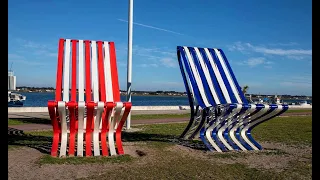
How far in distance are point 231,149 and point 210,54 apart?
129 inches

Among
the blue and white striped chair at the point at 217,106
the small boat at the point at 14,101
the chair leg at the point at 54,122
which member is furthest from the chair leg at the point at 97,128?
the small boat at the point at 14,101

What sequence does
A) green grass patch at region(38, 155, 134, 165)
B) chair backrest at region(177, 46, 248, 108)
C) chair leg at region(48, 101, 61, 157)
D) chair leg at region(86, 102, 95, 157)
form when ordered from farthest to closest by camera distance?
1. chair backrest at region(177, 46, 248, 108)
2. chair leg at region(86, 102, 95, 157)
3. chair leg at region(48, 101, 61, 157)
4. green grass patch at region(38, 155, 134, 165)

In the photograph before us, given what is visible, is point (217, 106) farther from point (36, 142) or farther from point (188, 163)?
point (36, 142)

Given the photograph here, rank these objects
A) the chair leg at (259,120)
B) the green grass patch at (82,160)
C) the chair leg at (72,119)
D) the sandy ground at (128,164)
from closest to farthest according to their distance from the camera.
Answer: the sandy ground at (128,164) < the green grass patch at (82,160) < the chair leg at (72,119) < the chair leg at (259,120)

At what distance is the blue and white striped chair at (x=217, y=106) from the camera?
8430mm

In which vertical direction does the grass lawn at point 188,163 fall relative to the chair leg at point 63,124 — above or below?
below

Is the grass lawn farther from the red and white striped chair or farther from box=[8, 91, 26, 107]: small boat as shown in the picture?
box=[8, 91, 26, 107]: small boat

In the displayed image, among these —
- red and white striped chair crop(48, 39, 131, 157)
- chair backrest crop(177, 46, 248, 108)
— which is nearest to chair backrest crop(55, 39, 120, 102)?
red and white striped chair crop(48, 39, 131, 157)

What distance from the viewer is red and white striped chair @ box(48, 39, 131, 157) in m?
7.28

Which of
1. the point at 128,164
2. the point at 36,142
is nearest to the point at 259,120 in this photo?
the point at 128,164

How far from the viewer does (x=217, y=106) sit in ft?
27.3

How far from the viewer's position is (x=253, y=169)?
6.34 meters

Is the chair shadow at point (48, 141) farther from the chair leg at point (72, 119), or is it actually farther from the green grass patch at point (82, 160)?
the green grass patch at point (82, 160)
